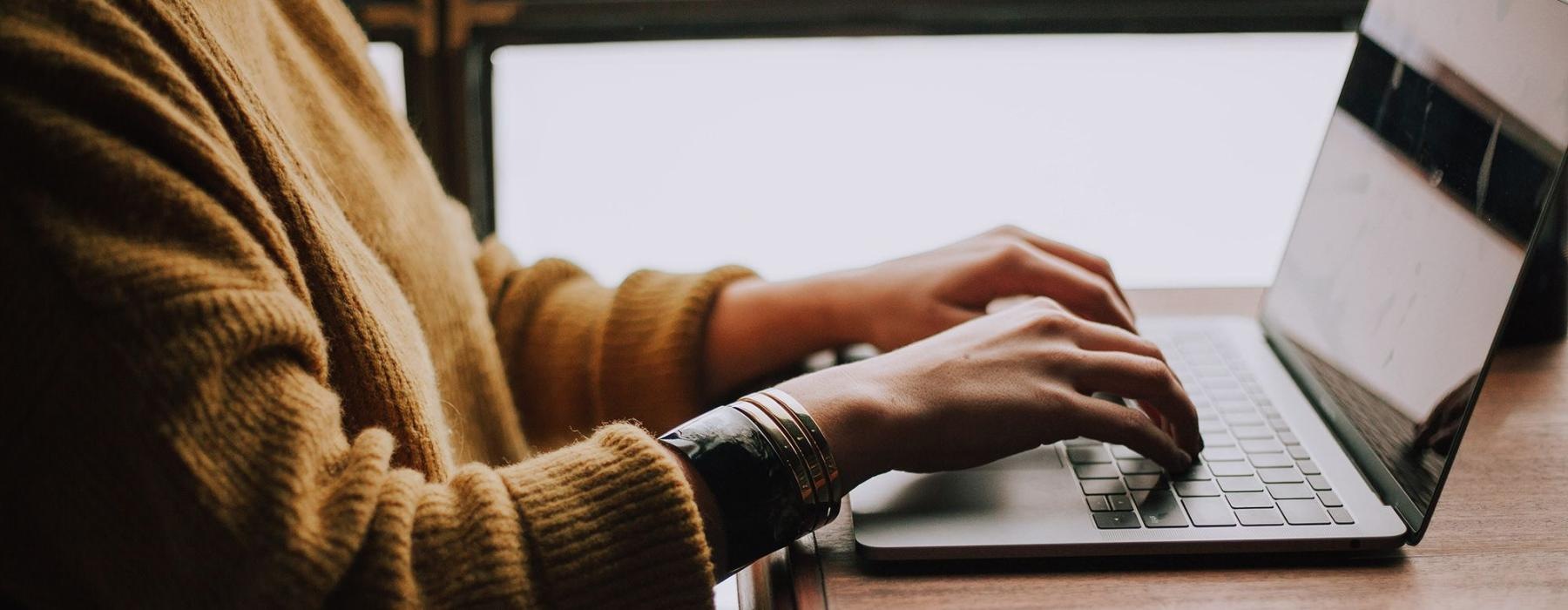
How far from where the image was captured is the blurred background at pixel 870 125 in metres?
1.24

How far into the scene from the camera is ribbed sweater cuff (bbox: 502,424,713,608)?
1.69ft

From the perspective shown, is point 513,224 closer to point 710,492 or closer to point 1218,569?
point 710,492

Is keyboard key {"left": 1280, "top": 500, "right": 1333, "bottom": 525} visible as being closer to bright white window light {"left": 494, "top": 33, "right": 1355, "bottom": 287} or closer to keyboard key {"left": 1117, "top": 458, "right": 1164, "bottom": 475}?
keyboard key {"left": 1117, "top": 458, "right": 1164, "bottom": 475}

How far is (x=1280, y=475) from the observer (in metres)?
0.64

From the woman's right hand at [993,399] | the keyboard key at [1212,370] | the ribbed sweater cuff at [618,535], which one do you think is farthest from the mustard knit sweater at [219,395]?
the keyboard key at [1212,370]

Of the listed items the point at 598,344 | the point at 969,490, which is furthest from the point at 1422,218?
the point at 598,344

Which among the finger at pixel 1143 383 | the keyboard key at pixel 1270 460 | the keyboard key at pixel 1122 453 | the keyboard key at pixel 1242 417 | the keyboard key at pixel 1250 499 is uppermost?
the finger at pixel 1143 383

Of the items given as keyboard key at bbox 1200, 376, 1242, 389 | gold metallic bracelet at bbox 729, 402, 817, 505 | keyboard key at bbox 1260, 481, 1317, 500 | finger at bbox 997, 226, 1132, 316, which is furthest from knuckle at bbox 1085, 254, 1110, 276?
gold metallic bracelet at bbox 729, 402, 817, 505

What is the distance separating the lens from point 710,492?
0.56 m

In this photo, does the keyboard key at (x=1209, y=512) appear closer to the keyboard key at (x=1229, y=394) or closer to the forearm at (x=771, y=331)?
the keyboard key at (x=1229, y=394)

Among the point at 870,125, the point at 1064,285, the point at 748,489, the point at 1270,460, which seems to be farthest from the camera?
the point at 870,125

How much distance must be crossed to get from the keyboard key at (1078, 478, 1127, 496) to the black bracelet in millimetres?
160

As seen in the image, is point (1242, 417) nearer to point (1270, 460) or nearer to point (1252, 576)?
point (1270, 460)

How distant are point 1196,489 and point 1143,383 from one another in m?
0.06
